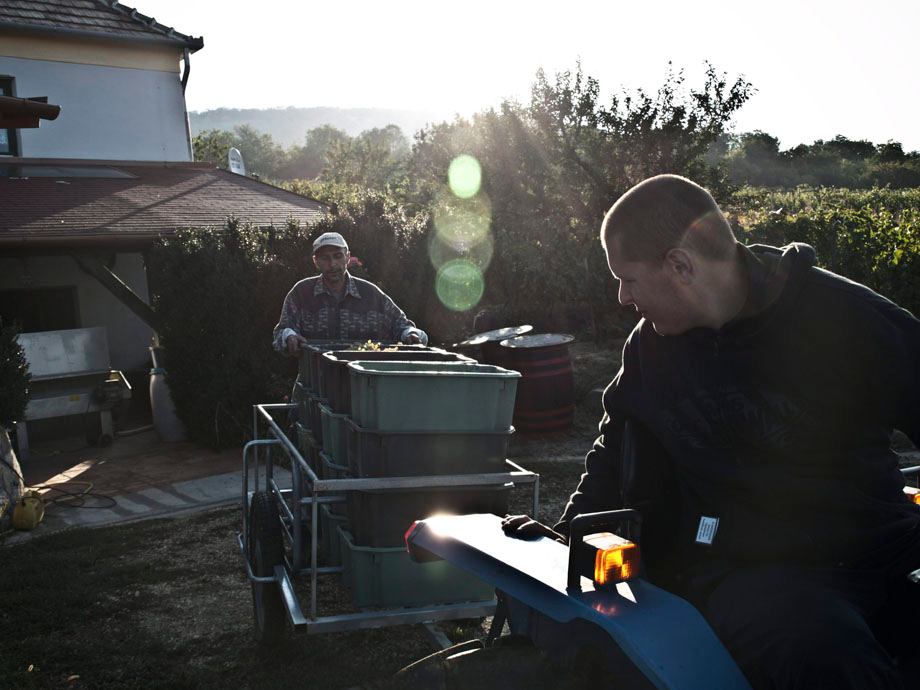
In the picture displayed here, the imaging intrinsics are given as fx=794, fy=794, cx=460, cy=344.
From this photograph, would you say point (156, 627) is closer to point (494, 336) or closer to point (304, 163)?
point (494, 336)

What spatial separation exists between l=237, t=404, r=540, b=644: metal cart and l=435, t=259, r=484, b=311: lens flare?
261 inches

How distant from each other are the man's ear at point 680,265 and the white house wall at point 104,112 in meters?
15.3

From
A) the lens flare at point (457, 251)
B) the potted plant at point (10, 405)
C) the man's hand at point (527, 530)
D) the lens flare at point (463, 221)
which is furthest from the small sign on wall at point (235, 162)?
the man's hand at point (527, 530)

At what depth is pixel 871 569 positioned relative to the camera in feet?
6.04

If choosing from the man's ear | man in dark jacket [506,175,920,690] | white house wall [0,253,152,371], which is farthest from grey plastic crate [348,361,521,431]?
→ white house wall [0,253,152,371]

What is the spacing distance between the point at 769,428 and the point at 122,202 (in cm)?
1298

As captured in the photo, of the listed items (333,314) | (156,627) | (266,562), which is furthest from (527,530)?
(333,314)

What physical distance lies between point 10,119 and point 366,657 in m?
5.08

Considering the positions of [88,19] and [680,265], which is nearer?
[680,265]

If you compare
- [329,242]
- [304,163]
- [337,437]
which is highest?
[304,163]

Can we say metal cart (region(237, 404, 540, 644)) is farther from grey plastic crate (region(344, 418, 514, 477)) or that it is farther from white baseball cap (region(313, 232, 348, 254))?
white baseball cap (region(313, 232, 348, 254))

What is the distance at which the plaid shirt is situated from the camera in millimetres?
6254

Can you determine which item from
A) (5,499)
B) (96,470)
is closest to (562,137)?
(96,470)

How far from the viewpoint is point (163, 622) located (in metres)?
4.97
